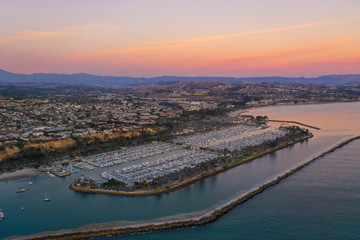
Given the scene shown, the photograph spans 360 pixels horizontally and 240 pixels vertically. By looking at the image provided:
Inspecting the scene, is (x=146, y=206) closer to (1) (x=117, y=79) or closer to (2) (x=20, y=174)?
(2) (x=20, y=174)

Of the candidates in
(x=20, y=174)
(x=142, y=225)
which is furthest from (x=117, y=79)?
(x=142, y=225)

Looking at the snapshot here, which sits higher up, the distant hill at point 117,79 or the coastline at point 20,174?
the distant hill at point 117,79

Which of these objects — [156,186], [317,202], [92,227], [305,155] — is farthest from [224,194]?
[305,155]

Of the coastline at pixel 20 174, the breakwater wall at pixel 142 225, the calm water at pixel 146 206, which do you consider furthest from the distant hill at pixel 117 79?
the breakwater wall at pixel 142 225

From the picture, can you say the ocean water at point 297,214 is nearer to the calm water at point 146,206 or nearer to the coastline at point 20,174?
the calm water at point 146,206

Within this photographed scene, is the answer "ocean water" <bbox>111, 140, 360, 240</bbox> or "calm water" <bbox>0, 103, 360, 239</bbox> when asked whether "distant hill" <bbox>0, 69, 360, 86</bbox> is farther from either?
"ocean water" <bbox>111, 140, 360, 240</bbox>

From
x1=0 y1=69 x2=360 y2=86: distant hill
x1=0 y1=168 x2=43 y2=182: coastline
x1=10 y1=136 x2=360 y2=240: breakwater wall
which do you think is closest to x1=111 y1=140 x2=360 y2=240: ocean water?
x1=10 y1=136 x2=360 y2=240: breakwater wall
